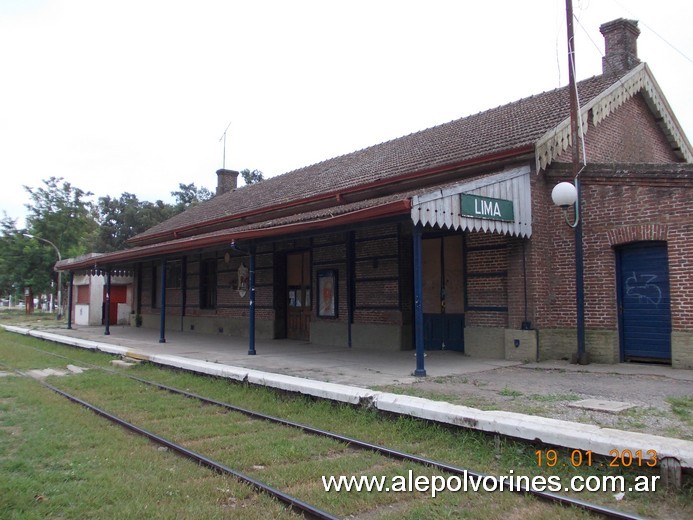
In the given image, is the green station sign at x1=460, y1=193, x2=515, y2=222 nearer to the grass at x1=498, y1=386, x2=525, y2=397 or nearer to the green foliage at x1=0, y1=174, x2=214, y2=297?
the grass at x1=498, y1=386, x2=525, y2=397

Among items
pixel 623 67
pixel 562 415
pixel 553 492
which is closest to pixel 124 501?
pixel 553 492

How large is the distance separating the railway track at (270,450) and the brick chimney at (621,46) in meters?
12.5

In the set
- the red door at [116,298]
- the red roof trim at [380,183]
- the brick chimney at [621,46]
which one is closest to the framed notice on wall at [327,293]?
the red roof trim at [380,183]

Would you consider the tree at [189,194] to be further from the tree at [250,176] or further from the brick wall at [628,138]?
the brick wall at [628,138]

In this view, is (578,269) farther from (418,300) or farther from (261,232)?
(261,232)

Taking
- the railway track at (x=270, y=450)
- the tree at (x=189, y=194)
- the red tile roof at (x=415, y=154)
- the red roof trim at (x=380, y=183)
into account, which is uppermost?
the tree at (x=189, y=194)

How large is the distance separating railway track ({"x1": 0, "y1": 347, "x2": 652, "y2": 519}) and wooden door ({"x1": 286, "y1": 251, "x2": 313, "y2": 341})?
8.02m

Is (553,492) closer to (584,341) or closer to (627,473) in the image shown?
(627,473)

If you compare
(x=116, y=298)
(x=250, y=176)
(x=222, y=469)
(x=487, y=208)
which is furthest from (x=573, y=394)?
(x=250, y=176)

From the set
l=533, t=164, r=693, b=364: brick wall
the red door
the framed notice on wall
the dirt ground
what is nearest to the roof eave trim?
l=533, t=164, r=693, b=364: brick wall

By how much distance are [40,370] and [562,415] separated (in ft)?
35.8

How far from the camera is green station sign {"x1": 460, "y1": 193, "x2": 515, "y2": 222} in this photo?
9336 mm

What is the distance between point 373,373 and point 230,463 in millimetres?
4562

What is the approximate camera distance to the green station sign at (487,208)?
30.6 ft
